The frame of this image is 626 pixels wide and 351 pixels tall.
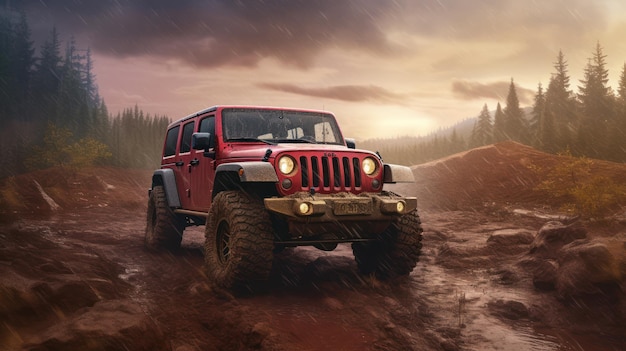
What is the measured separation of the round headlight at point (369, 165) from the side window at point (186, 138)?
323cm

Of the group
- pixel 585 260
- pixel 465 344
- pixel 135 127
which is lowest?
pixel 465 344

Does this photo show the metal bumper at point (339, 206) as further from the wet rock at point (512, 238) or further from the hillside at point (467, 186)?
the hillside at point (467, 186)

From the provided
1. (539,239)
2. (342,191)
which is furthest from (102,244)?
(539,239)

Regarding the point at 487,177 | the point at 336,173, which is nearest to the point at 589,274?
the point at 336,173

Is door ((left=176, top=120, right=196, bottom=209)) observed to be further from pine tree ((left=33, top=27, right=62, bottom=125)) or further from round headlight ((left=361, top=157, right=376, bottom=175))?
pine tree ((left=33, top=27, right=62, bottom=125))

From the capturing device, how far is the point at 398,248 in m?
6.12

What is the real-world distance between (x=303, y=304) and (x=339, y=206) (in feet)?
3.71

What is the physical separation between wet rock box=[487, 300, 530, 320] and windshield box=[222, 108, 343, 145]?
306 cm

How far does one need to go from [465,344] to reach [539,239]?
410cm

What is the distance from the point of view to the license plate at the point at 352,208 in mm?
5164

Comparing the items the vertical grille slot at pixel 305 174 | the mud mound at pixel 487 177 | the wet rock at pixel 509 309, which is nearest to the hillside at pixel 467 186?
the mud mound at pixel 487 177

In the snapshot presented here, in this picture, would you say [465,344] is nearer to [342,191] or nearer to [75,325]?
[342,191]

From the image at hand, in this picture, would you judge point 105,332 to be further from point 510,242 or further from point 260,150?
point 510,242

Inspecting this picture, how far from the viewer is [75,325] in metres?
3.28
